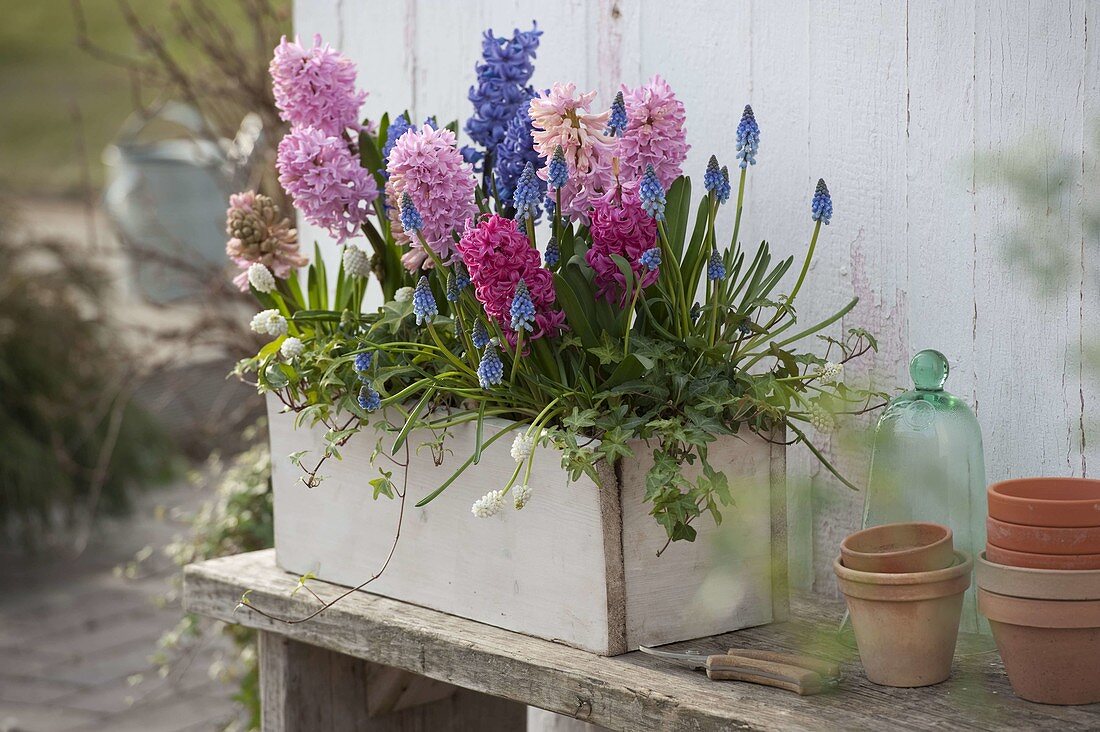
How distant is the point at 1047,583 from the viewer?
101cm

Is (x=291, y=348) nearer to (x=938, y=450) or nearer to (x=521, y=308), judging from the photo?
(x=521, y=308)

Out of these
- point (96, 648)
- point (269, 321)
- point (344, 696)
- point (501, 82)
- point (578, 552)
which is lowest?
point (96, 648)

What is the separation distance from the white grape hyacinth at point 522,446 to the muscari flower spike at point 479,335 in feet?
0.33

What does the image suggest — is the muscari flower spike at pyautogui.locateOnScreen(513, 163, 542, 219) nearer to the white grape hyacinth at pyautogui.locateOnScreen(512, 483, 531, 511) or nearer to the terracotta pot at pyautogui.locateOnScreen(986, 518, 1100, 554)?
the white grape hyacinth at pyautogui.locateOnScreen(512, 483, 531, 511)

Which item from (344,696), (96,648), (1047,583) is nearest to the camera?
(1047,583)

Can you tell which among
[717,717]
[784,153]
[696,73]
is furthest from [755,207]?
[717,717]

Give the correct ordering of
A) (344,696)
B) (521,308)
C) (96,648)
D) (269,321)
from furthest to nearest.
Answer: (96,648)
(344,696)
(269,321)
(521,308)

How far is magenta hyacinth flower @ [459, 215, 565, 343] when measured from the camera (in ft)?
3.73

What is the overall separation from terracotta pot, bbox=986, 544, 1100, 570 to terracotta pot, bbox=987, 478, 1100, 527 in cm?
2

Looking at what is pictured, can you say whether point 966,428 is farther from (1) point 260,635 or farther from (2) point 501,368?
(1) point 260,635

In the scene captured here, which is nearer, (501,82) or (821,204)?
(821,204)

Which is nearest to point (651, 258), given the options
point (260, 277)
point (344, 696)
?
point (260, 277)

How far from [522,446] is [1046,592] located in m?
0.45

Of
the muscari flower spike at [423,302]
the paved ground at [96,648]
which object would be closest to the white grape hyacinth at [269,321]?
the muscari flower spike at [423,302]
